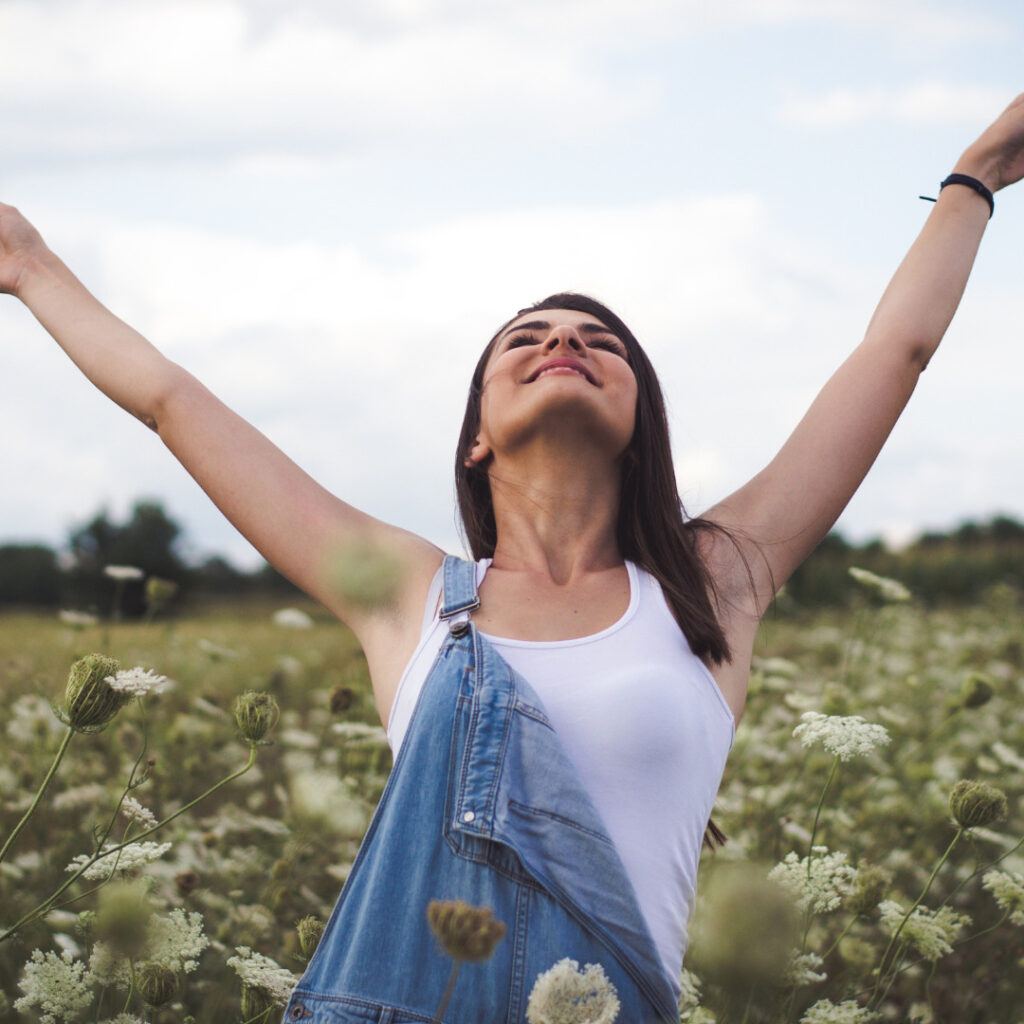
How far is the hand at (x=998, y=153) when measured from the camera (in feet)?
7.52

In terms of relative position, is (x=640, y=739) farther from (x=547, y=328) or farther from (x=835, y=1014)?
(x=547, y=328)

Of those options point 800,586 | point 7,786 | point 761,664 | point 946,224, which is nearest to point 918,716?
point 761,664

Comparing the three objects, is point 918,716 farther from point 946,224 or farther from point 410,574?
point 410,574

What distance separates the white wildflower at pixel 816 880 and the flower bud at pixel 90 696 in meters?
1.05

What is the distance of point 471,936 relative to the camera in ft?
2.90

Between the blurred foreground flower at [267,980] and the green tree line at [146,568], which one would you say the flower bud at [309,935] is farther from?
the green tree line at [146,568]

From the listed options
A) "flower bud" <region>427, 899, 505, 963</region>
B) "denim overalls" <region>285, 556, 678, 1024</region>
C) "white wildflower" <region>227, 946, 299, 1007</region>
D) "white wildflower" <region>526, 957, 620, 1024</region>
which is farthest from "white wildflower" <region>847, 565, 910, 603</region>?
"flower bud" <region>427, 899, 505, 963</region>

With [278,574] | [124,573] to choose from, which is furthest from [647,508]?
[278,574]

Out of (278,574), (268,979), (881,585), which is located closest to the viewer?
(268,979)

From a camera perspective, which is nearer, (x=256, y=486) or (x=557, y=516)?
(x=256, y=486)

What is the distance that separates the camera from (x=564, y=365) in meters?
1.98

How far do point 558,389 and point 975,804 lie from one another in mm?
989

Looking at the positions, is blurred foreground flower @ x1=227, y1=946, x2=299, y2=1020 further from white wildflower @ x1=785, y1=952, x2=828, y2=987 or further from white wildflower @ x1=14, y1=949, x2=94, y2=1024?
white wildflower @ x1=785, y1=952, x2=828, y2=987

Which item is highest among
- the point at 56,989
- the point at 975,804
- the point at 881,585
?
the point at 881,585
